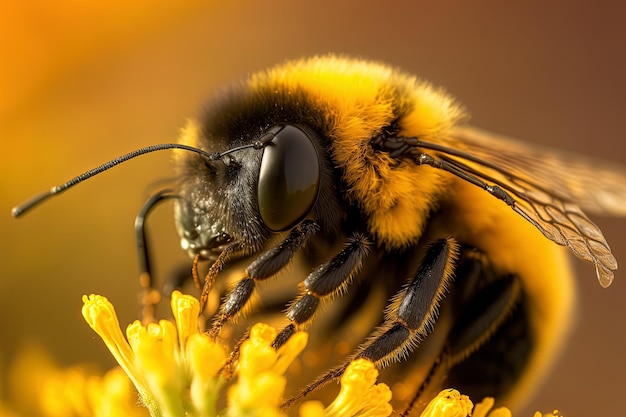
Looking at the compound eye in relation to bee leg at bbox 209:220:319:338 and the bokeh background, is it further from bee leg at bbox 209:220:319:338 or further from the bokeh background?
the bokeh background

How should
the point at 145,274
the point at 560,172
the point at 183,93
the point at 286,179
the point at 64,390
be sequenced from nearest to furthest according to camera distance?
the point at 286,179, the point at 560,172, the point at 145,274, the point at 64,390, the point at 183,93

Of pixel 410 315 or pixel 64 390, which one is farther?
pixel 64 390

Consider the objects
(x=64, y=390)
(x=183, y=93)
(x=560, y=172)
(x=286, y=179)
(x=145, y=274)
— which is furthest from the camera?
(x=183, y=93)

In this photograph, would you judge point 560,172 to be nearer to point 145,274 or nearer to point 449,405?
point 449,405

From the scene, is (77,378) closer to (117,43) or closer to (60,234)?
(60,234)

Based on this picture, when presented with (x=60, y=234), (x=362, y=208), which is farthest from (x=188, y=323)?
(x=60, y=234)

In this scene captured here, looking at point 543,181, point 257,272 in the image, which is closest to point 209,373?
point 257,272
